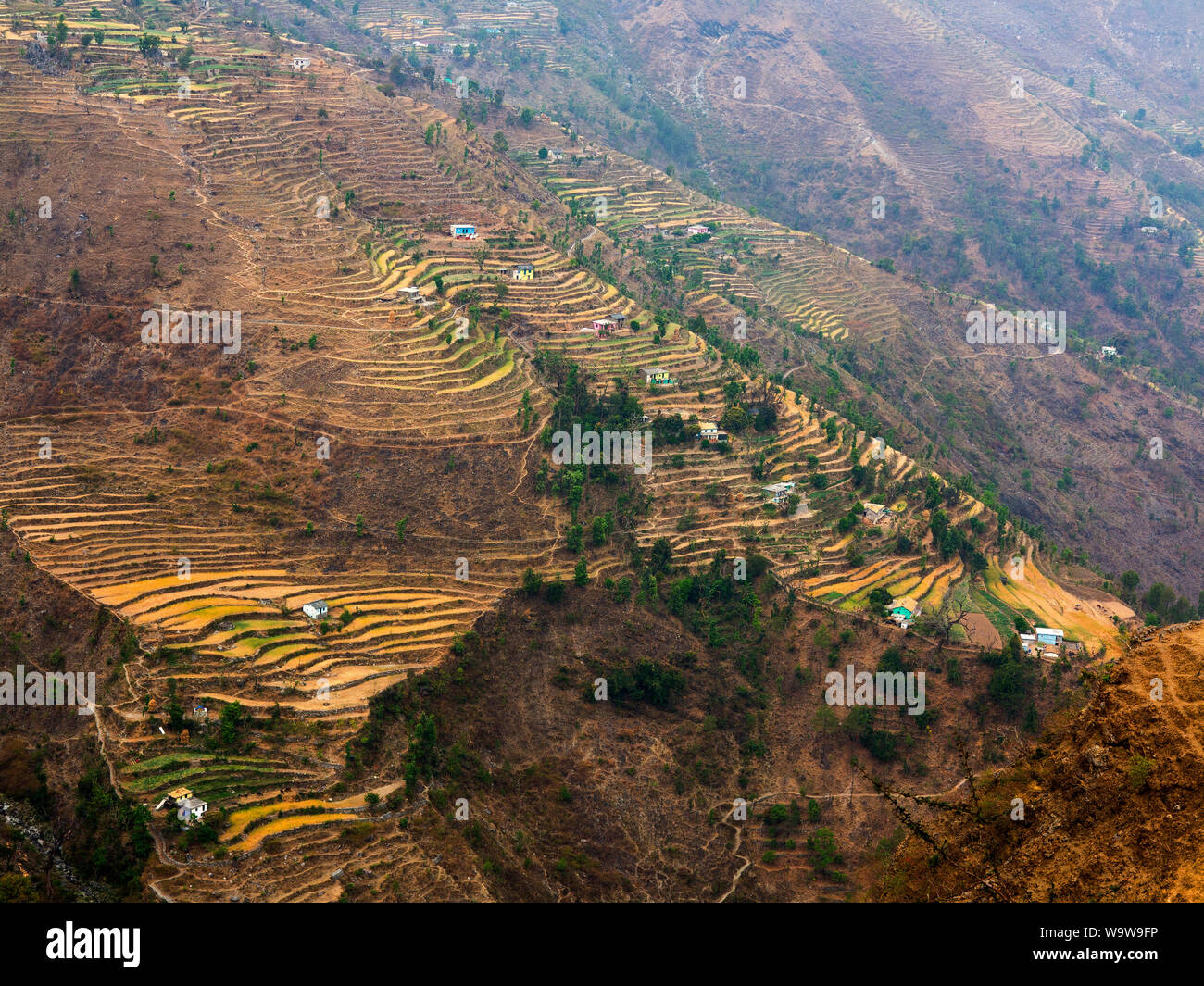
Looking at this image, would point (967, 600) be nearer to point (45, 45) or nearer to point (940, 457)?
point (940, 457)

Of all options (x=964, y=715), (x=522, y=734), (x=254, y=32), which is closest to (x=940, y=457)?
(x=964, y=715)

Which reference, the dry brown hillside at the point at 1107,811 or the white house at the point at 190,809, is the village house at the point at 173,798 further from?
the dry brown hillside at the point at 1107,811

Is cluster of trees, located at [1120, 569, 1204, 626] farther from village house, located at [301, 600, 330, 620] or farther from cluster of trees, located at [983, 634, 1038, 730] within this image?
village house, located at [301, 600, 330, 620]

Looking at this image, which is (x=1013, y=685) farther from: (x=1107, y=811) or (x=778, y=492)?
(x=1107, y=811)

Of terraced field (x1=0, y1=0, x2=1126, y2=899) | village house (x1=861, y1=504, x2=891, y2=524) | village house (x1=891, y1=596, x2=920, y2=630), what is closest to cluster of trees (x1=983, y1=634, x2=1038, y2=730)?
village house (x1=891, y1=596, x2=920, y2=630)

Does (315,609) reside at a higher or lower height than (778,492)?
lower

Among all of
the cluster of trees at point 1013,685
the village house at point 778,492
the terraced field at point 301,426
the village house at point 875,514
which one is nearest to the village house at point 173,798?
the terraced field at point 301,426

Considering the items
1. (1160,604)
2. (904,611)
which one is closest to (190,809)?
(904,611)
